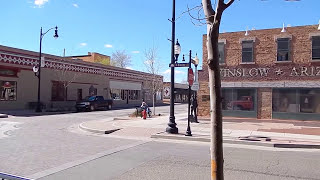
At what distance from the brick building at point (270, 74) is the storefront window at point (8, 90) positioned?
1963cm

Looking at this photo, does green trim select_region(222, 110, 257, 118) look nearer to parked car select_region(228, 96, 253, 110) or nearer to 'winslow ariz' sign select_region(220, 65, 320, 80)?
parked car select_region(228, 96, 253, 110)

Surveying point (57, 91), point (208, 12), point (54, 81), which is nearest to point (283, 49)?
point (208, 12)

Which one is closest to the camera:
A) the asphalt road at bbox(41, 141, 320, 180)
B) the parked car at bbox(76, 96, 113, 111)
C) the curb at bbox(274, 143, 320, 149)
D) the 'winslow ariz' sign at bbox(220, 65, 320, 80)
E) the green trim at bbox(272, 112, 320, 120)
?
the asphalt road at bbox(41, 141, 320, 180)

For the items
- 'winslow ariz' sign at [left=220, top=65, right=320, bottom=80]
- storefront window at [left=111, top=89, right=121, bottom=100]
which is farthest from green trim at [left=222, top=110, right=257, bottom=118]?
storefront window at [left=111, top=89, right=121, bottom=100]

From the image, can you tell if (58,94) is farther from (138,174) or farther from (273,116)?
(138,174)

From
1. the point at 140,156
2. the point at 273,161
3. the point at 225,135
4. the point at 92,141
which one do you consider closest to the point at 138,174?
the point at 140,156

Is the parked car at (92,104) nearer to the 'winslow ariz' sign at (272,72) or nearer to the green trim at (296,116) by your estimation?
the 'winslow ariz' sign at (272,72)

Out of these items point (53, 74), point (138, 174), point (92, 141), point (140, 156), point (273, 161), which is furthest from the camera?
point (53, 74)

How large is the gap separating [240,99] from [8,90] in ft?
74.0

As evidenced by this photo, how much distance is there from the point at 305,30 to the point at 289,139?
1017 cm

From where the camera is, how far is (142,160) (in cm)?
886

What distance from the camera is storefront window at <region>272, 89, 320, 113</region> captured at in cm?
2058

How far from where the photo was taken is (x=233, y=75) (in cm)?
2247

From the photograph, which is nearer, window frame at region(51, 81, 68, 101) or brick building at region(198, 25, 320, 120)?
brick building at region(198, 25, 320, 120)
